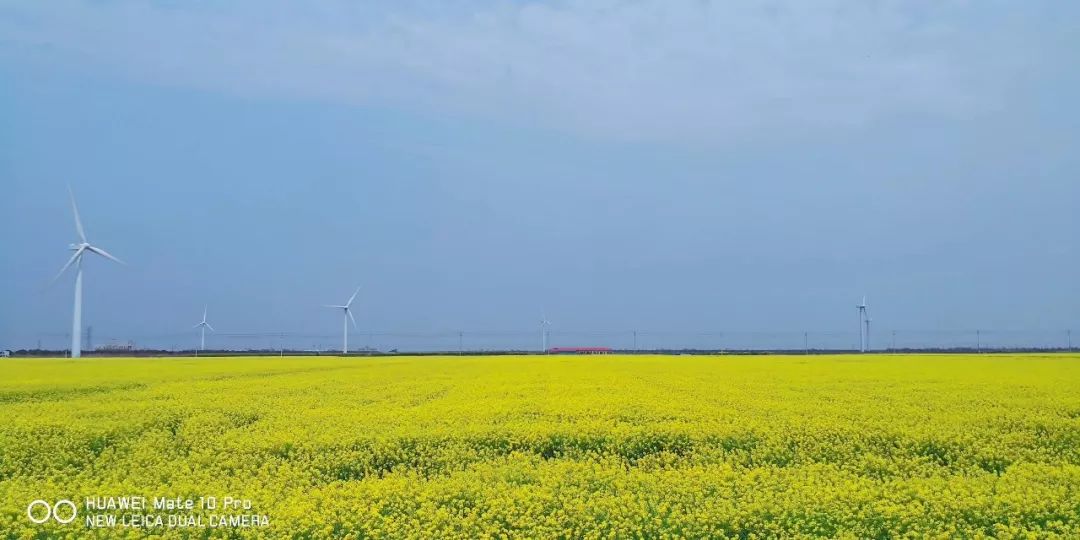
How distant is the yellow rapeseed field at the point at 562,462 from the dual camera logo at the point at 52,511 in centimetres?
13

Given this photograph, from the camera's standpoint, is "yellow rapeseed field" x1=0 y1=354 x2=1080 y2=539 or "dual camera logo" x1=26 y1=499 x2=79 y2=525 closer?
"yellow rapeseed field" x1=0 y1=354 x2=1080 y2=539

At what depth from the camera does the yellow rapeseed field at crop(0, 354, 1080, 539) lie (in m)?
8.23

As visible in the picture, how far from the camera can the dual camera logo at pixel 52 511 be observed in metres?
8.65

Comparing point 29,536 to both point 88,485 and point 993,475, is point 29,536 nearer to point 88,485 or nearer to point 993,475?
point 88,485

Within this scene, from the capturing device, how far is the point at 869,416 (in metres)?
15.2

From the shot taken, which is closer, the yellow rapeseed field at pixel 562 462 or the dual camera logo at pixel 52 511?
the yellow rapeseed field at pixel 562 462

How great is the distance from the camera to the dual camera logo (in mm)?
8648

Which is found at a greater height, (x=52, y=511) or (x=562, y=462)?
(x=562, y=462)

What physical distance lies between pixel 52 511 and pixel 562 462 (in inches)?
264

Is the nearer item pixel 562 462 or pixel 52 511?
pixel 52 511

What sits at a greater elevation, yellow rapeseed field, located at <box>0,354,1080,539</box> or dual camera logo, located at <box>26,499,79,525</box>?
yellow rapeseed field, located at <box>0,354,1080,539</box>

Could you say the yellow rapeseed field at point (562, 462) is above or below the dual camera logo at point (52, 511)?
above

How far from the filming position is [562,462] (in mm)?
11023

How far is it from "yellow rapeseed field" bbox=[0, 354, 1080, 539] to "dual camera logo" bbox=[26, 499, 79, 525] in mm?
130
